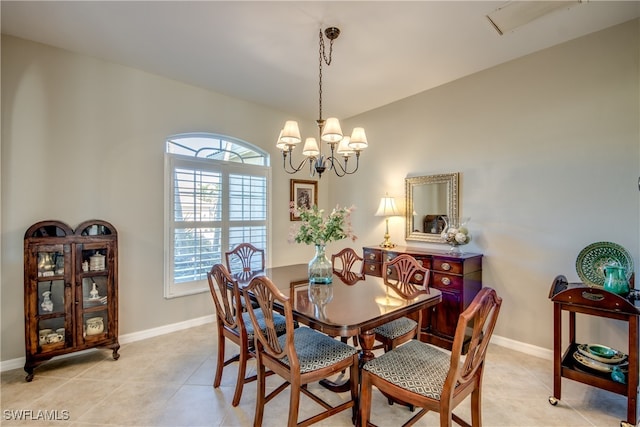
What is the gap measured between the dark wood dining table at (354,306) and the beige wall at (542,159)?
4.67 feet

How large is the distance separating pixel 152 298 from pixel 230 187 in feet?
5.10

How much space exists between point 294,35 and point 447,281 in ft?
8.80

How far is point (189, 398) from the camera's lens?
2211 millimetres

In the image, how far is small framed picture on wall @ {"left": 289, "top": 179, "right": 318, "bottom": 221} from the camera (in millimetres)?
4523

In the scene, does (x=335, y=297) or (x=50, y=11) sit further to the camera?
(x=50, y=11)

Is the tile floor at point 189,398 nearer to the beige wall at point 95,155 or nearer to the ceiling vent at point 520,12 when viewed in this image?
the beige wall at point 95,155

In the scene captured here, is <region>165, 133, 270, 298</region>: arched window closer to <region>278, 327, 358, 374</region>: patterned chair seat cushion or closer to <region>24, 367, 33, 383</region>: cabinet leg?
<region>24, 367, 33, 383</region>: cabinet leg

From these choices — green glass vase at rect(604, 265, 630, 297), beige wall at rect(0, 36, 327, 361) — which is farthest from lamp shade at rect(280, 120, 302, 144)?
green glass vase at rect(604, 265, 630, 297)

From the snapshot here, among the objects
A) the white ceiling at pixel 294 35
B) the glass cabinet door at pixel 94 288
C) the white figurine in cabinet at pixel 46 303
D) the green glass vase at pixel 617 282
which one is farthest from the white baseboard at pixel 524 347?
the white figurine in cabinet at pixel 46 303

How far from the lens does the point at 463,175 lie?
11.2ft

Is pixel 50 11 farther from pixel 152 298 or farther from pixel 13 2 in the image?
pixel 152 298

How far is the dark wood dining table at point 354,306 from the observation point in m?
1.61

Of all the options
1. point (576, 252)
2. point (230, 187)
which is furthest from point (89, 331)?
point (576, 252)

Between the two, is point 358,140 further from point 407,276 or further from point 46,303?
point 46,303
